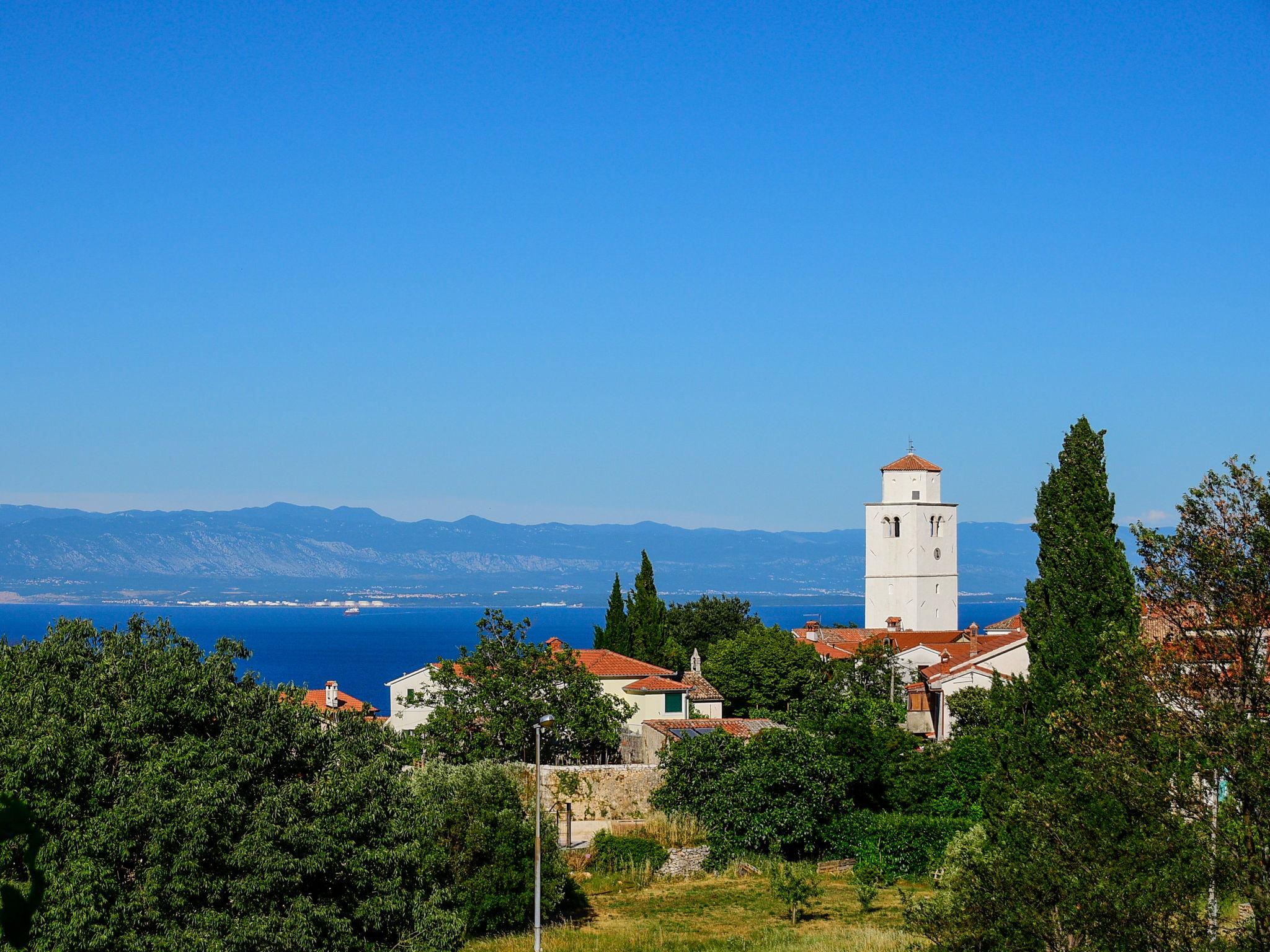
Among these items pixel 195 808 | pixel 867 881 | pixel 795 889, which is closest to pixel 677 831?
pixel 867 881

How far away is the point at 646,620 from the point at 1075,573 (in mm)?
34382

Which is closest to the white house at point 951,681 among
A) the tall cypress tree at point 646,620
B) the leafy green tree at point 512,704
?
the tall cypress tree at point 646,620

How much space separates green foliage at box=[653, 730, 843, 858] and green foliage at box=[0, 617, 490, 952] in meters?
12.1

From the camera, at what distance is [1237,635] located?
13.6 m

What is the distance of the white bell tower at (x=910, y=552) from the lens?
83.9 meters

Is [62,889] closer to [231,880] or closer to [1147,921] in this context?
[231,880]

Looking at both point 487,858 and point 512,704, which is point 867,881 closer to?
point 487,858

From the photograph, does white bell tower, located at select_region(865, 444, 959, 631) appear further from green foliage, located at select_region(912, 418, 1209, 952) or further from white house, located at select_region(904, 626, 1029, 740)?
green foliage, located at select_region(912, 418, 1209, 952)

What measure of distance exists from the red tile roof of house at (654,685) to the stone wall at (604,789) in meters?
10.1

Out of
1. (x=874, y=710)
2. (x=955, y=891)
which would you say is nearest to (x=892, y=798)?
(x=874, y=710)

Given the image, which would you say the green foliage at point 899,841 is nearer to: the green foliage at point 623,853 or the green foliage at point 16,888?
the green foliage at point 623,853

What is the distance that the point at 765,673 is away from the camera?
2094 inches

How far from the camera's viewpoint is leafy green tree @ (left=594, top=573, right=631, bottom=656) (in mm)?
59375

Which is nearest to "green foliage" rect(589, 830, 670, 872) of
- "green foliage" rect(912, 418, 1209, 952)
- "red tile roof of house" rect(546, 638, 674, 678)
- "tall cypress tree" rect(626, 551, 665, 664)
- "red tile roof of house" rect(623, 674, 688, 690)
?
"green foliage" rect(912, 418, 1209, 952)
